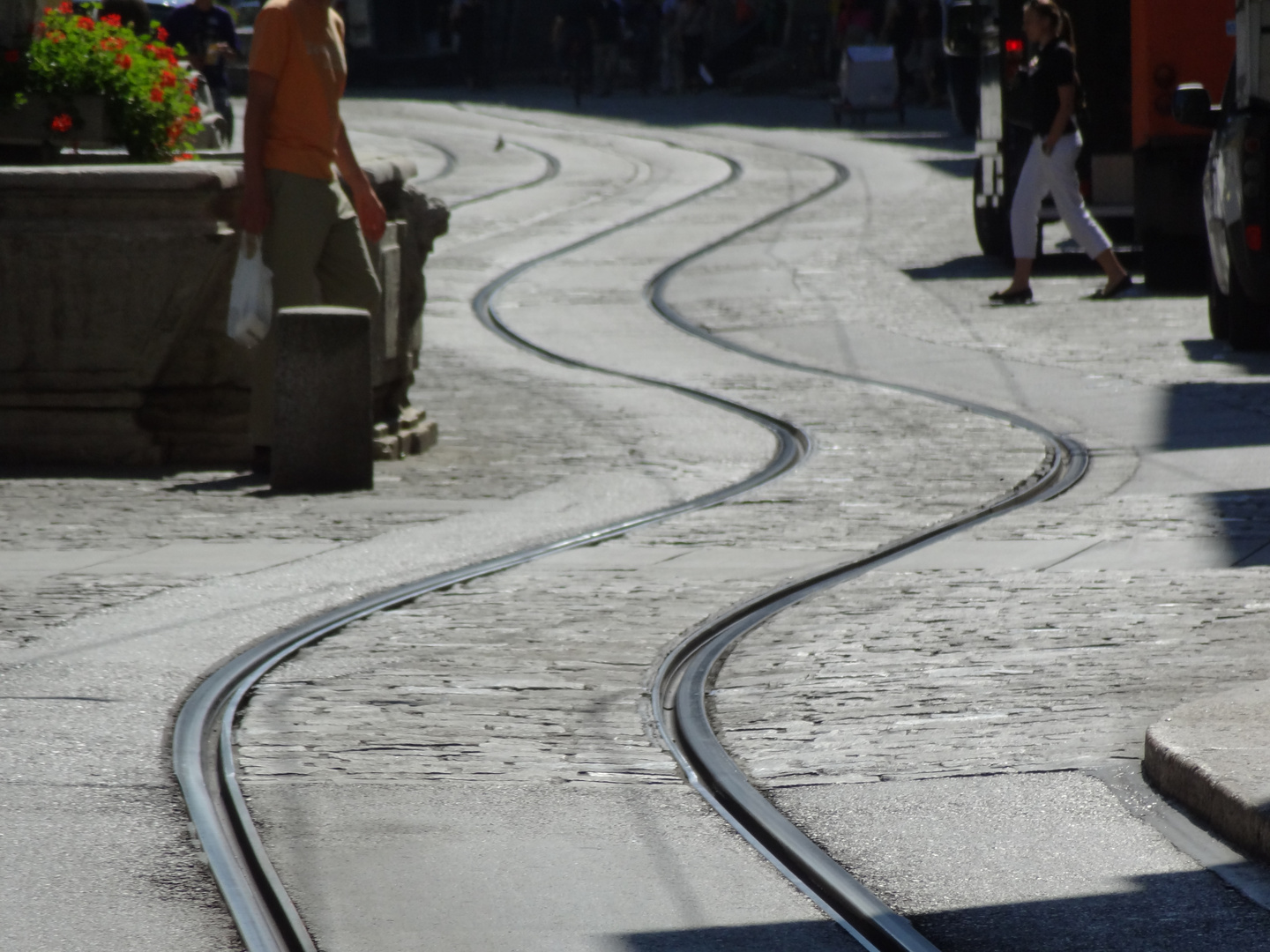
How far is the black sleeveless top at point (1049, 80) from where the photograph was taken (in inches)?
559

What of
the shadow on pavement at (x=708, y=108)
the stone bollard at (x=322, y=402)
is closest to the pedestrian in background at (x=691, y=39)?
the shadow on pavement at (x=708, y=108)

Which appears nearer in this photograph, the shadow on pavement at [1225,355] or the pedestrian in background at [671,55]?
the shadow on pavement at [1225,355]

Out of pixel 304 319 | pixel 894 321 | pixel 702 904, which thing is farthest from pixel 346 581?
pixel 894 321

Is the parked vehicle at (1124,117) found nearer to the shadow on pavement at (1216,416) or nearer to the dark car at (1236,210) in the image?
the dark car at (1236,210)

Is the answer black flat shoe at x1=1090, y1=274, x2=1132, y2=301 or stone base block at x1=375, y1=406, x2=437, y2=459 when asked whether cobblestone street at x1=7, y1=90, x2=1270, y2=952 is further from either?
black flat shoe at x1=1090, y1=274, x2=1132, y2=301

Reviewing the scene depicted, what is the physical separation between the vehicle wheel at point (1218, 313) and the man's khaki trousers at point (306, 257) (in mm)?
5387

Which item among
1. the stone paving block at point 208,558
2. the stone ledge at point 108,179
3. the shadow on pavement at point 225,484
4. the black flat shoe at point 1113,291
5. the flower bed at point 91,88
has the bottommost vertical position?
the black flat shoe at point 1113,291

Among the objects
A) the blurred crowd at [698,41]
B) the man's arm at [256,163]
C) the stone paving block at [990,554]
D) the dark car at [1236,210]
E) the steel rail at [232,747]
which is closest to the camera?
the steel rail at [232,747]

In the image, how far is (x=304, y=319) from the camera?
8.62 meters

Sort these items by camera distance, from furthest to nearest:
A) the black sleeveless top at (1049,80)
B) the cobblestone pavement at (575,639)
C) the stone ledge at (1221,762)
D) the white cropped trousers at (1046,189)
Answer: the white cropped trousers at (1046,189), the black sleeveless top at (1049,80), the cobblestone pavement at (575,639), the stone ledge at (1221,762)

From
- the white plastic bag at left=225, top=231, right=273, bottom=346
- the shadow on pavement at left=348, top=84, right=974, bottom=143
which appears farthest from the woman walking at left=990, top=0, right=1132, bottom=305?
the shadow on pavement at left=348, top=84, right=974, bottom=143

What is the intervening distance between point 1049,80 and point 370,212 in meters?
6.38

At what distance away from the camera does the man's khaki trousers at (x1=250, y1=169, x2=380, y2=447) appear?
8891 mm

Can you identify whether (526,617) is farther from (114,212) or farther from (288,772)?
(114,212)
